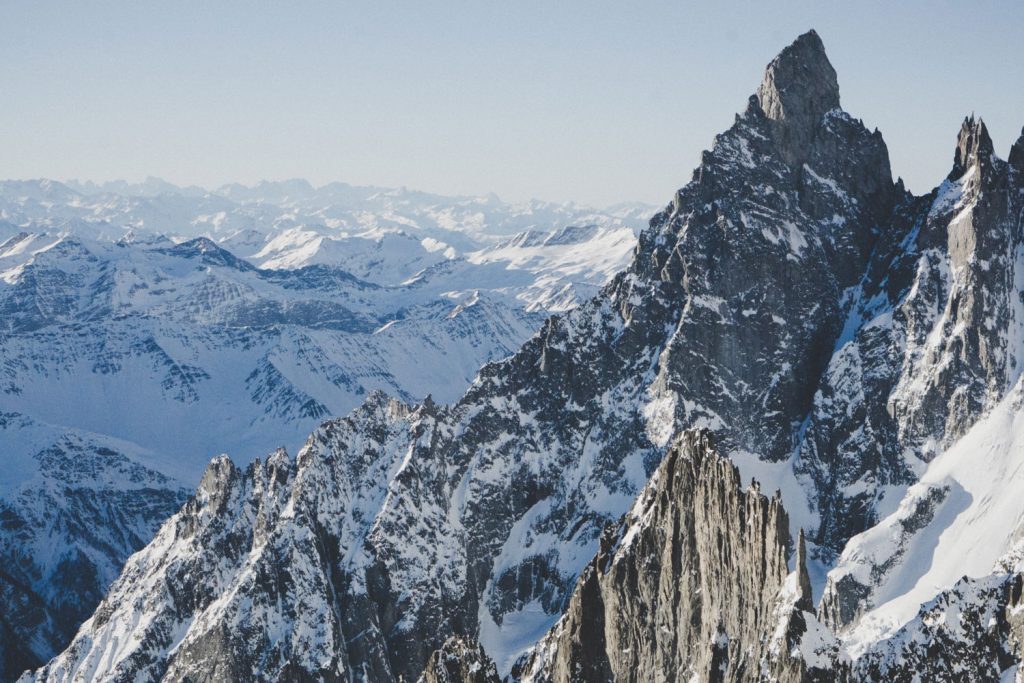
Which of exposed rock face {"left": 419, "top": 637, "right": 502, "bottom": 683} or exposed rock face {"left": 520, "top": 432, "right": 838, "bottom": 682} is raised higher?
exposed rock face {"left": 520, "top": 432, "right": 838, "bottom": 682}

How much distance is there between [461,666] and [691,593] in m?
25.1

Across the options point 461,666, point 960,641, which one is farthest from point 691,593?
point 461,666

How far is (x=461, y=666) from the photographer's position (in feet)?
355

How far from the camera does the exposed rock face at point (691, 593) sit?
82.4 meters

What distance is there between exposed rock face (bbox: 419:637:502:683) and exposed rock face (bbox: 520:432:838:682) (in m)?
8.21

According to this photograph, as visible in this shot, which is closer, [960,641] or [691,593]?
[960,641]

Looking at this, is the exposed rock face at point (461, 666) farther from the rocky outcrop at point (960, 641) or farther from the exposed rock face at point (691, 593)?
the rocky outcrop at point (960, 641)

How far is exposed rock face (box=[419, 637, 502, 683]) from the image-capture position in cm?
10625

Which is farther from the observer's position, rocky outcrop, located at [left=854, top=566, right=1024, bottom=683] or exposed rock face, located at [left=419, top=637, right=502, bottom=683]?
exposed rock face, located at [left=419, top=637, right=502, bottom=683]

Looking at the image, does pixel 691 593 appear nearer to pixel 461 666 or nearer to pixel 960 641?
pixel 960 641

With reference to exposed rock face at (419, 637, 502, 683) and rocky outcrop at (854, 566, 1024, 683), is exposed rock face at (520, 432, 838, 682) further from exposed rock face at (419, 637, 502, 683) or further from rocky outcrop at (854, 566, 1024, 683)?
exposed rock face at (419, 637, 502, 683)

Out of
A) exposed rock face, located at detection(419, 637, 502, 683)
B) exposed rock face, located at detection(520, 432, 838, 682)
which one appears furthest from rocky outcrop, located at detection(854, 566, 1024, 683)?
exposed rock face, located at detection(419, 637, 502, 683)

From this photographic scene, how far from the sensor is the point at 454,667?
357ft

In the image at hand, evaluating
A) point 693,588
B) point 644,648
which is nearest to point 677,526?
point 693,588
